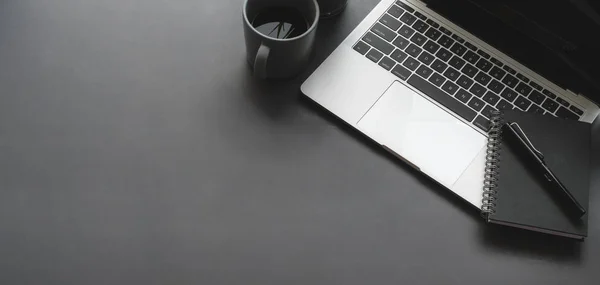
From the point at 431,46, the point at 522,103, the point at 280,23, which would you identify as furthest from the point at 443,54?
the point at 280,23

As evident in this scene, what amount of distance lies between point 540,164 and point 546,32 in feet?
0.59

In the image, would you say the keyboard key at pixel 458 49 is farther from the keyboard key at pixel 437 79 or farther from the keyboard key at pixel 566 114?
the keyboard key at pixel 566 114

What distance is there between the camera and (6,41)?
33.4 inches

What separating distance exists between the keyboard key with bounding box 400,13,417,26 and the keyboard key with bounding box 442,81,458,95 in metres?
0.10

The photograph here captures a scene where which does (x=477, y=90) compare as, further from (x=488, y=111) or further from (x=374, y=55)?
(x=374, y=55)

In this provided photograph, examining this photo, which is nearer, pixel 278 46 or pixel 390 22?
pixel 278 46

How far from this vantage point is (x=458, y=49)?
0.85 metres

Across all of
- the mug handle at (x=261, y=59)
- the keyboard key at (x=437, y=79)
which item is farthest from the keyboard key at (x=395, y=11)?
the mug handle at (x=261, y=59)

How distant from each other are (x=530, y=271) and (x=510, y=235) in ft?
0.15

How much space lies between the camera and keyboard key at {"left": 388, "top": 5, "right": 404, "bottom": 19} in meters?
0.87

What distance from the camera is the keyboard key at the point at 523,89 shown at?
833 millimetres

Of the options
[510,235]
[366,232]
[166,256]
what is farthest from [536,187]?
[166,256]

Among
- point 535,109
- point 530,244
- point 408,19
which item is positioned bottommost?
point 530,244

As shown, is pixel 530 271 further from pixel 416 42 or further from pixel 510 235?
pixel 416 42
